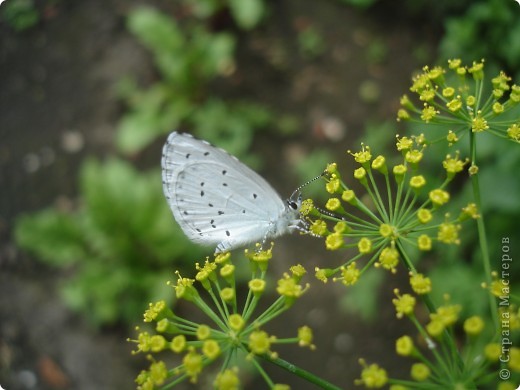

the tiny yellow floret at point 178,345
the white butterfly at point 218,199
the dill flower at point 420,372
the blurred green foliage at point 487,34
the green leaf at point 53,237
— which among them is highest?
the blurred green foliage at point 487,34

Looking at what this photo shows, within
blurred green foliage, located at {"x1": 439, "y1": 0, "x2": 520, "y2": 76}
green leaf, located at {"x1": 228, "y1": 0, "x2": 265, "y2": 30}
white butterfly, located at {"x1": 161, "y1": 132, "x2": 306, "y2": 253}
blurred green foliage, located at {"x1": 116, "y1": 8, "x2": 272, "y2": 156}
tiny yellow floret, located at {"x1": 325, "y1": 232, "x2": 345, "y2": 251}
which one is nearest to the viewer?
tiny yellow floret, located at {"x1": 325, "y1": 232, "x2": 345, "y2": 251}

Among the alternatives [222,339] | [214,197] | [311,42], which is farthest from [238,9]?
[222,339]

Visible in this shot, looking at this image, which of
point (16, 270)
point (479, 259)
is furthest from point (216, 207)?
point (16, 270)

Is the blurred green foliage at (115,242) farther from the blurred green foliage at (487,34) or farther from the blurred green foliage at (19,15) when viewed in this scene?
the blurred green foliage at (19,15)

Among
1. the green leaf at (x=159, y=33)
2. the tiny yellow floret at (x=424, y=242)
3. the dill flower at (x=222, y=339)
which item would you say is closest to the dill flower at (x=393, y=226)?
the tiny yellow floret at (x=424, y=242)

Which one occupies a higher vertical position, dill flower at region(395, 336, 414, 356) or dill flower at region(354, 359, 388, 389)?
dill flower at region(395, 336, 414, 356)

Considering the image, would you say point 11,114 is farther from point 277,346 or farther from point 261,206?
point 261,206

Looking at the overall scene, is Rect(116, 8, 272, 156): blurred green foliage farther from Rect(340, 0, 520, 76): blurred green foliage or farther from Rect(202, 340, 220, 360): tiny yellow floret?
Rect(202, 340, 220, 360): tiny yellow floret

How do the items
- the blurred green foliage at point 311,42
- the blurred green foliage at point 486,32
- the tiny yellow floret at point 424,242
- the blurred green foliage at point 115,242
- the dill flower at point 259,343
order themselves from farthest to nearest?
the blurred green foliage at point 311,42 < the blurred green foliage at point 115,242 < the blurred green foliage at point 486,32 < the tiny yellow floret at point 424,242 < the dill flower at point 259,343

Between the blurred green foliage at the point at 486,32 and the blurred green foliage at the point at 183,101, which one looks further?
the blurred green foliage at the point at 183,101

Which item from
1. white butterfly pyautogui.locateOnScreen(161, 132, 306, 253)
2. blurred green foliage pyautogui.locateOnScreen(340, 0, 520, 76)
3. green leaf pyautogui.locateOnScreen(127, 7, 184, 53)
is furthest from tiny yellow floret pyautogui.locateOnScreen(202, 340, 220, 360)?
green leaf pyautogui.locateOnScreen(127, 7, 184, 53)
